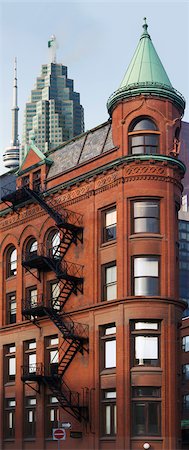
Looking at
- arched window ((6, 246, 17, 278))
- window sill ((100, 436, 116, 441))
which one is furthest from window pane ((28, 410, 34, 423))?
arched window ((6, 246, 17, 278))

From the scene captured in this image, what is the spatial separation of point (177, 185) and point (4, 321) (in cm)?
1813

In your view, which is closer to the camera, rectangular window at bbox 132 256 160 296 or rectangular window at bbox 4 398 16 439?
rectangular window at bbox 132 256 160 296

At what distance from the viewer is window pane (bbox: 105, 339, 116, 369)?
1882 inches

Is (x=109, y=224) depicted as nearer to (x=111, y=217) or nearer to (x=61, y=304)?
(x=111, y=217)

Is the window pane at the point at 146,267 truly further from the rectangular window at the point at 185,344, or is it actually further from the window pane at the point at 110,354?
the rectangular window at the point at 185,344

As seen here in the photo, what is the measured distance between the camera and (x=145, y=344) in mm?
46594

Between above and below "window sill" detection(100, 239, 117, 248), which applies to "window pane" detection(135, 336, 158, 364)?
below

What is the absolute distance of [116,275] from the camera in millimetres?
48625

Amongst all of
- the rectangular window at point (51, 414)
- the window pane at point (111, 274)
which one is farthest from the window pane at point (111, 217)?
the rectangular window at point (51, 414)

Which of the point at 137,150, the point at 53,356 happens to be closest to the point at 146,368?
the point at 53,356

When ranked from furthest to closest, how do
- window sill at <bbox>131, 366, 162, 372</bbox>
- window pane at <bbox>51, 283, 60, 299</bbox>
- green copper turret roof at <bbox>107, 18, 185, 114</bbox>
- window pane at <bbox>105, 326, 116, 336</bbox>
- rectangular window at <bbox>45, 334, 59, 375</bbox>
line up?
1. window pane at <bbox>51, 283, 60, 299</bbox>
2. rectangular window at <bbox>45, 334, 59, 375</bbox>
3. green copper turret roof at <bbox>107, 18, 185, 114</bbox>
4. window pane at <bbox>105, 326, 116, 336</bbox>
5. window sill at <bbox>131, 366, 162, 372</bbox>

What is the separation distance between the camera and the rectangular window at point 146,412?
45344 millimetres

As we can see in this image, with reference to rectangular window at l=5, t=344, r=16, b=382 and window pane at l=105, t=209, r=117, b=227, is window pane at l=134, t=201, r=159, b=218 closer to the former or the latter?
window pane at l=105, t=209, r=117, b=227

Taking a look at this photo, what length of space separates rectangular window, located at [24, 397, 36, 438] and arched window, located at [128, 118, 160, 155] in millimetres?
18369
